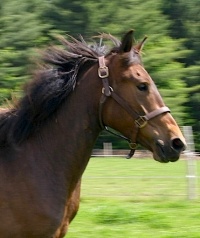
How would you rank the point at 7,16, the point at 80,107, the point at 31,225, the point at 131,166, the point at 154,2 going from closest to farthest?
1. the point at 31,225
2. the point at 80,107
3. the point at 131,166
4. the point at 7,16
5. the point at 154,2

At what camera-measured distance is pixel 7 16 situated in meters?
30.5

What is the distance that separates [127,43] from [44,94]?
2.19 feet

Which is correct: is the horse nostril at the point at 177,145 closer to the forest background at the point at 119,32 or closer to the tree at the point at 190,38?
the forest background at the point at 119,32

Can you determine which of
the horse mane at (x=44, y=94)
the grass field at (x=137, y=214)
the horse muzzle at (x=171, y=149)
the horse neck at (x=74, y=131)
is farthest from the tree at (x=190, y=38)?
the horse muzzle at (x=171, y=149)

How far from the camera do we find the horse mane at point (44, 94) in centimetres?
414

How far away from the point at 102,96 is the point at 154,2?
32939 millimetres

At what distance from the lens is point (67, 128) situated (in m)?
4.16

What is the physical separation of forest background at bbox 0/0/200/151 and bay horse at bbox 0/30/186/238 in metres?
22.8

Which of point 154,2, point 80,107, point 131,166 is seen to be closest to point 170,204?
point 80,107

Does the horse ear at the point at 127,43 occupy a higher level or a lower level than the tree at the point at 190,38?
higher

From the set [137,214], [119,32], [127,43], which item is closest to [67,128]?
[127,43]

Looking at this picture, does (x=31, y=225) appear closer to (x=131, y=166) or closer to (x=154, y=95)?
(x=154, y=95)

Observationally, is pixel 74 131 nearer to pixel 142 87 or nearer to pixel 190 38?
pixel 142 87

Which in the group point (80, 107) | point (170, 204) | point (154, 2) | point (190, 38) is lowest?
point (190, 38)
